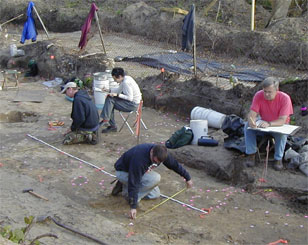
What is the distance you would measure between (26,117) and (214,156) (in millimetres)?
5316

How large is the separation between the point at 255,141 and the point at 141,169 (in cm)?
232

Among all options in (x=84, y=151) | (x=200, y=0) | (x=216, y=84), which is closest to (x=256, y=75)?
(x=216, y=84)

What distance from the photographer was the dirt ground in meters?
5.98

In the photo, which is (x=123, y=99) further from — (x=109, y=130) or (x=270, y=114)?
(x=270, y=114)

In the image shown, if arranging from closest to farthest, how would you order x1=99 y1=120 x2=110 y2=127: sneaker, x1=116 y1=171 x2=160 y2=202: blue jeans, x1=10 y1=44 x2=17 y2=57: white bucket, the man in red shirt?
x1=116 y1=171 x2=160 y2=202: blue jeans
the man in red shirt
x1=99 y1=120 x2=110 y2=127: sneaker
x1=10 y1=44 x2=17 y2=57: white bucket

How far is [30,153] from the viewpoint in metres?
8.95

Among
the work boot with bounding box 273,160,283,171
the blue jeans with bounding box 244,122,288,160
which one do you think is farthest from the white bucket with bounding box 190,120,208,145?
the work boot with bounding box 273,160,283,171

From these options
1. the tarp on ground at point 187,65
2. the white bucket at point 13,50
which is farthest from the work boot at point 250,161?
the white bucket at point 13,50

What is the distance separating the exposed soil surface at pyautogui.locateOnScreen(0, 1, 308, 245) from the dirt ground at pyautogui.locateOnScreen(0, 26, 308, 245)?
1 cm

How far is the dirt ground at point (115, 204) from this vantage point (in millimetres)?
5980

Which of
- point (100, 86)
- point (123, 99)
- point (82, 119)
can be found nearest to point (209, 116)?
point (123, 99)

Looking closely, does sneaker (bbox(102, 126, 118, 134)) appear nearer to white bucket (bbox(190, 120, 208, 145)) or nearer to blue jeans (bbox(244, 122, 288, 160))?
white bucket (bbox(190, 120, 208, 145))

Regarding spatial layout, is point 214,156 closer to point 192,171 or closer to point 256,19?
point 192,171

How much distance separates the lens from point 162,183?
7711 millimetres
